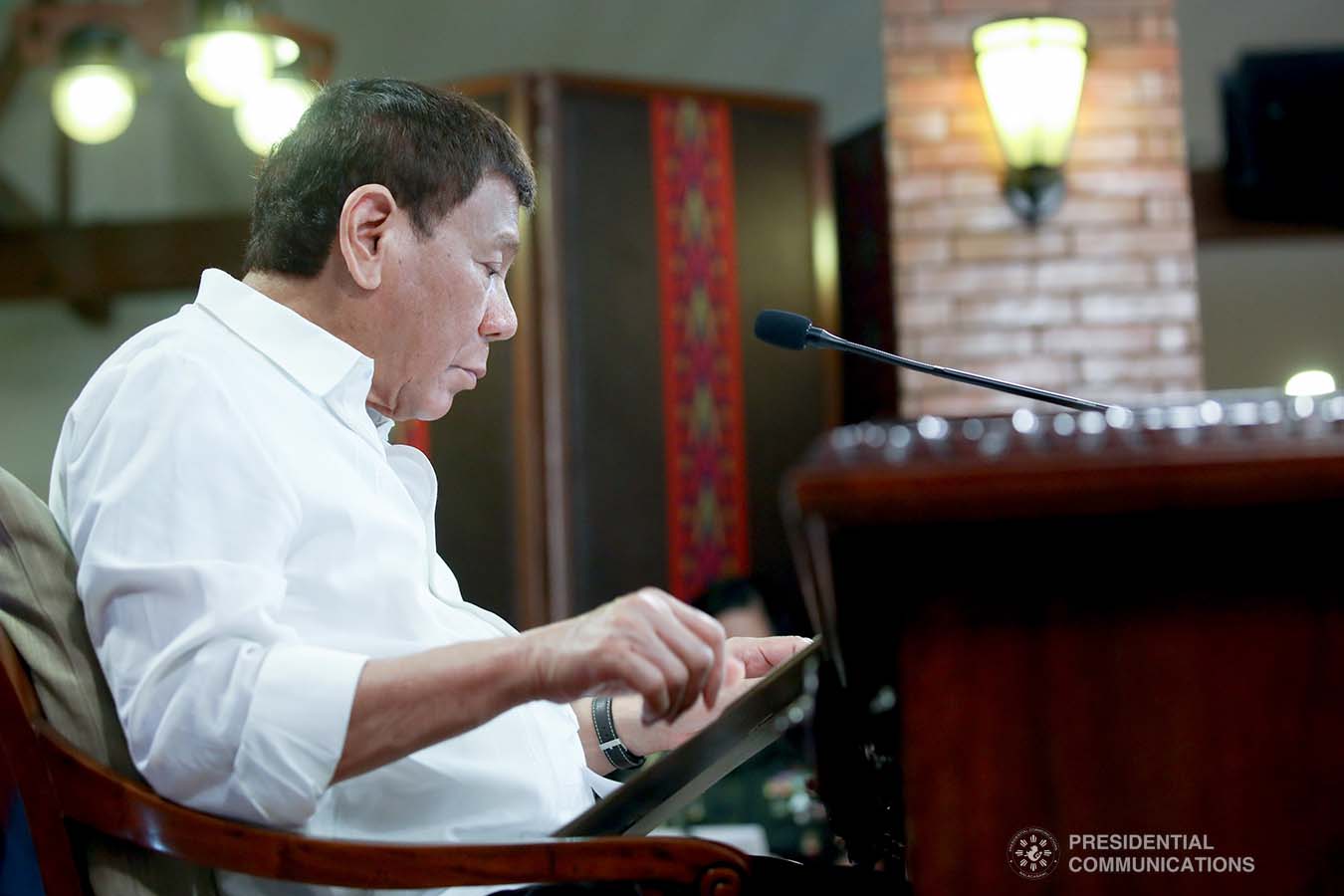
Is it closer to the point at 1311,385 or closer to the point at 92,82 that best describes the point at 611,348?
the point at 1311,385

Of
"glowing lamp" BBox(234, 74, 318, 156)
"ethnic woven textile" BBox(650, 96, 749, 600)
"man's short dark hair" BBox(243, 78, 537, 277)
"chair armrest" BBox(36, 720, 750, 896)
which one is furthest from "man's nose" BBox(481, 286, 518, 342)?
"glowing lamp" BBox(234, 74, 318, 156)

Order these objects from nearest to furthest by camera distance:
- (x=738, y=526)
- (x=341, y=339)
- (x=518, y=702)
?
(x=518, y=702) → (x=341, y=339) → (x=738, y=526)

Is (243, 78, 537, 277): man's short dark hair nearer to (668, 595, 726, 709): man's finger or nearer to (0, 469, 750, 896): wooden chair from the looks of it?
(0, 469, 750, 896): wooden chair

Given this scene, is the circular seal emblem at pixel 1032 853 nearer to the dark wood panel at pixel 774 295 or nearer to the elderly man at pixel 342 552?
the elderly man at pixel 342 552

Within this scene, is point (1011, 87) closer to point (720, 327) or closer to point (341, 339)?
point (720, 327)

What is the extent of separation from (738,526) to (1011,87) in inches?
62.6

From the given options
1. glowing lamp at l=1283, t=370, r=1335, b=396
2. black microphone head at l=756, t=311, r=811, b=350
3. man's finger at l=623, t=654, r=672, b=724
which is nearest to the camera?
man's finger at l=623, t=654, r=672, b=724

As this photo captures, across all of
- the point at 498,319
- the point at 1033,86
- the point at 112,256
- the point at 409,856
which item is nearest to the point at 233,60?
→ the point at 1033,86


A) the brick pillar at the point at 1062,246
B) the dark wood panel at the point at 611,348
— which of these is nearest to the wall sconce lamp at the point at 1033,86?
the brick pillar at the point at 1062,246

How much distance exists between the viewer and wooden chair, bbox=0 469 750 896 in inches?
40.1

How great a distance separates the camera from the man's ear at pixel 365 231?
53.0 inches

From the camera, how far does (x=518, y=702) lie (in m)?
0.99

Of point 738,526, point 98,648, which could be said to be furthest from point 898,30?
point 98,648

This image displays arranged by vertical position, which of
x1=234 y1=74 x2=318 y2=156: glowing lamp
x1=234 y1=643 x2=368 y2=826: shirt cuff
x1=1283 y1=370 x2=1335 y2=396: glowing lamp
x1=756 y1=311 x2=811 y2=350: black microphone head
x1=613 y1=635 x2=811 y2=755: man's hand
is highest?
x1=234 y1=74 x2=318 y2=156: glowing lamp
